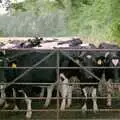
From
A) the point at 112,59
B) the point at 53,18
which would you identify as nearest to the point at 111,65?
the point at 112,59

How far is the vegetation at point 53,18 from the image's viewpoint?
11.2 meters

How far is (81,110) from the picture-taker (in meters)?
6.49

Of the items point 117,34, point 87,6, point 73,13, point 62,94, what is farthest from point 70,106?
point 73,13

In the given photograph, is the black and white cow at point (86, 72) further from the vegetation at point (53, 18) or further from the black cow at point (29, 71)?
the vegetation at point (53, 18)

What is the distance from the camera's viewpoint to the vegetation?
11242 millimetres

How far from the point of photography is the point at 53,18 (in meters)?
12.5

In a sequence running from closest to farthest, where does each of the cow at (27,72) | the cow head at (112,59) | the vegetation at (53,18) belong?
the cow head at (112,59) < the cow at (27,72) < the vegetation at (53,18)

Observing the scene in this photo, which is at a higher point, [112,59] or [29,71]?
[112,59]

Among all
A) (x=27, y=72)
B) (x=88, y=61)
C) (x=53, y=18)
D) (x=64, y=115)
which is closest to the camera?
(x=27, y=72)

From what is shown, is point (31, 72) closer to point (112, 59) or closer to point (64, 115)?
point (64, 115)

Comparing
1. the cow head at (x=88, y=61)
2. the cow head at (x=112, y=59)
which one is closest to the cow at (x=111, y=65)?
the cow head at (x=112, y=59)

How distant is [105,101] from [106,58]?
43.1 inches

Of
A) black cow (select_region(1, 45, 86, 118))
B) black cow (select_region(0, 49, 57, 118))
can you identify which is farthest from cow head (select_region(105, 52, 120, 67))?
black cow (select_region(0, 49, 57, 118))

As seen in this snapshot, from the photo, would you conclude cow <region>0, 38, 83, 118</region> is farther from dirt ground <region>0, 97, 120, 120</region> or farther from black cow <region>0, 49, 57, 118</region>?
dirt ground <region>0, 97, 120, 120</region>
